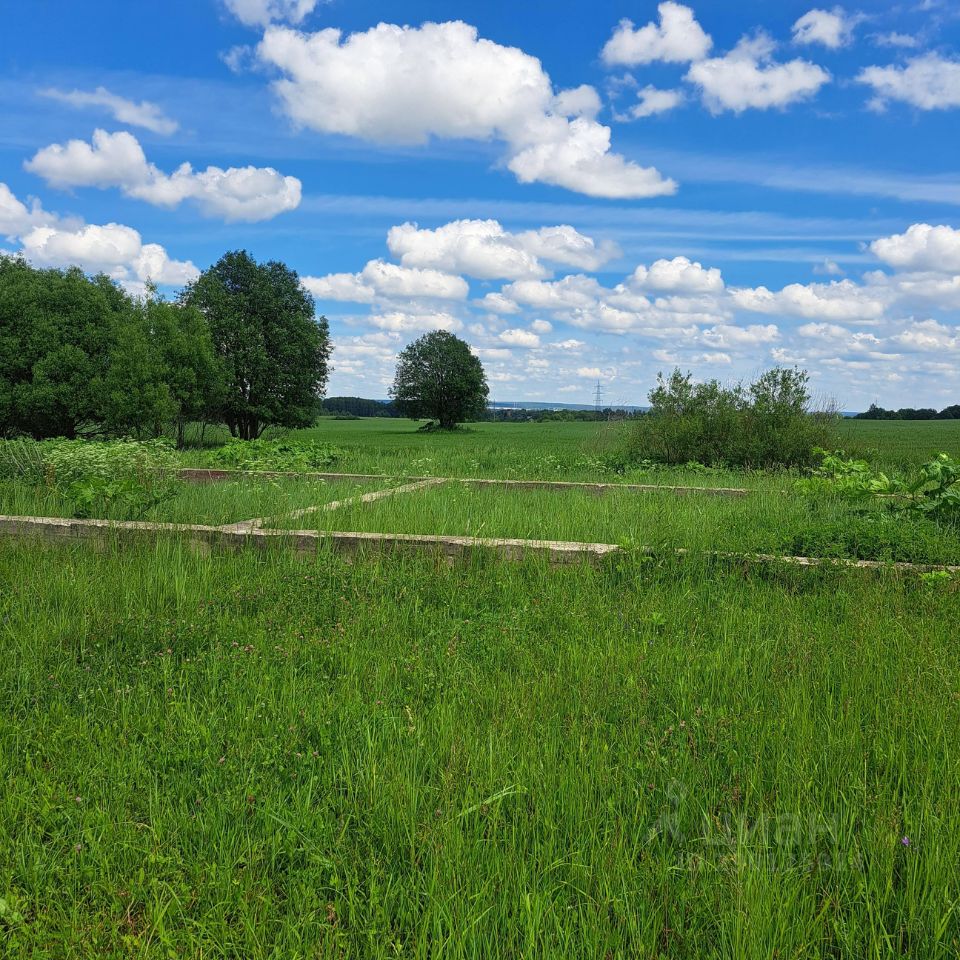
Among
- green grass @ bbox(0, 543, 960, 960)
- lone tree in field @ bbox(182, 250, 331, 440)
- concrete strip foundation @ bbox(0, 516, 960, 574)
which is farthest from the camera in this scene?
lone tree in field @ bbox(182, 250, 331, 440)

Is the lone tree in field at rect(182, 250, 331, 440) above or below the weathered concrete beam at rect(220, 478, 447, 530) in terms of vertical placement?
above

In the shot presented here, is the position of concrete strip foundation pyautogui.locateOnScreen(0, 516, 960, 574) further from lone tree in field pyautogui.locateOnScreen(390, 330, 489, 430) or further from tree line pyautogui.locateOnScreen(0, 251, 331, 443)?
lone tree in field pyautogui.locateOnScreen(390, 330, 489, 430)

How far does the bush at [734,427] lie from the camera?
15.2 metres

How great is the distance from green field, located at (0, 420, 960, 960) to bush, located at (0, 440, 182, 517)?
2.91m

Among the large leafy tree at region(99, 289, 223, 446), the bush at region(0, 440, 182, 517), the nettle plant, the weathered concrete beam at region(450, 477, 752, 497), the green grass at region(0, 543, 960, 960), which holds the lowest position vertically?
the green grass at region(0, 543, 960, 960)

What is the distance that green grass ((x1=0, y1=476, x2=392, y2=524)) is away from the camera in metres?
7.72

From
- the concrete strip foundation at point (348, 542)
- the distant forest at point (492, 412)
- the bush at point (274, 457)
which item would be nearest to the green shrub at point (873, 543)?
the concrete strip foundation at point (348, 542)

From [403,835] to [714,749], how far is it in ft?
4.19

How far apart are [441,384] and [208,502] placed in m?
53.4

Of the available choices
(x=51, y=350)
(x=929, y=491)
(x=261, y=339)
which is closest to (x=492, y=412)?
(x=261, y=339)

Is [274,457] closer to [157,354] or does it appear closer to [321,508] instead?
[321,508]

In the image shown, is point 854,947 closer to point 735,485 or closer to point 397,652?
point 397,652

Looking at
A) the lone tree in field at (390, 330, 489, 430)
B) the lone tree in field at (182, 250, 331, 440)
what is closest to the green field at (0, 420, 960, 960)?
the lone tree in field at (182, 250, 331, 440)

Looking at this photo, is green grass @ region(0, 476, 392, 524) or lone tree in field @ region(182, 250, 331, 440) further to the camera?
lone tree in field @ region(182, 250, 331, 440)
